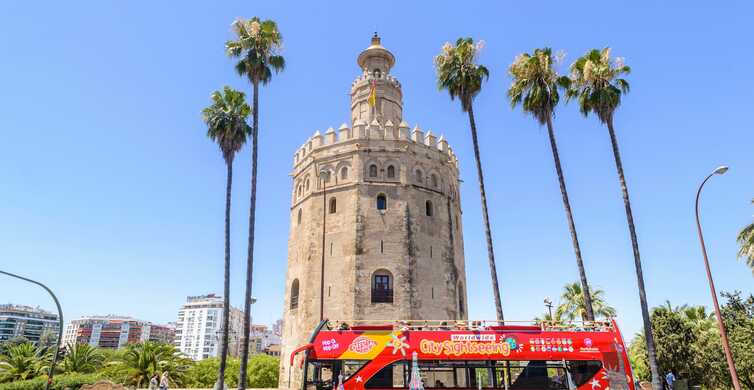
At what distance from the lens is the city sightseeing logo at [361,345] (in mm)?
14648

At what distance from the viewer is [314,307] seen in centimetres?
2714

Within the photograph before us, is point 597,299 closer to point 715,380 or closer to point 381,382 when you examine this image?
point 715,380

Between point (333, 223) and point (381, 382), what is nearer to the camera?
point (381, 382)

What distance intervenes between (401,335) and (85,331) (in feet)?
647

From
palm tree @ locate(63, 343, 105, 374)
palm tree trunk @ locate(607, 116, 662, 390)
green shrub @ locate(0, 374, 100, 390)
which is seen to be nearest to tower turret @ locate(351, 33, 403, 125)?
palm tree trunk @ locate(607, 116, 662, 390)

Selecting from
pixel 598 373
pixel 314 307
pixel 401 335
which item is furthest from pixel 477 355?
pixel 314 307

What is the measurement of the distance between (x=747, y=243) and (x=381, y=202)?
19906 millimetres

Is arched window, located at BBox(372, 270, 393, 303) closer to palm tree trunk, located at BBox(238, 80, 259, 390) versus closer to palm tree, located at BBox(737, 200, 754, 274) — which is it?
palm tree trunk, located at BBox(238, 80, 259, 390)

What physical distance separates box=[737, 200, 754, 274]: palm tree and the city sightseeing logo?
2187 cm

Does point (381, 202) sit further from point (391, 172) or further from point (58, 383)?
point (58, 383)

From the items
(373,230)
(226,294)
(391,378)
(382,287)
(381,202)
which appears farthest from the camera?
(381,202)

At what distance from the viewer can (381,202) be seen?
28.7 m

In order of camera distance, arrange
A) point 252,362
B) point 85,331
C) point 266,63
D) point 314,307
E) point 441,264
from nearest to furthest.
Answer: point 266,63
point 314,307
point 441,264
point 252,362
point 85,331

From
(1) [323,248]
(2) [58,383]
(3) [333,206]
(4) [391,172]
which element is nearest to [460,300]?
(4) [391,172]
